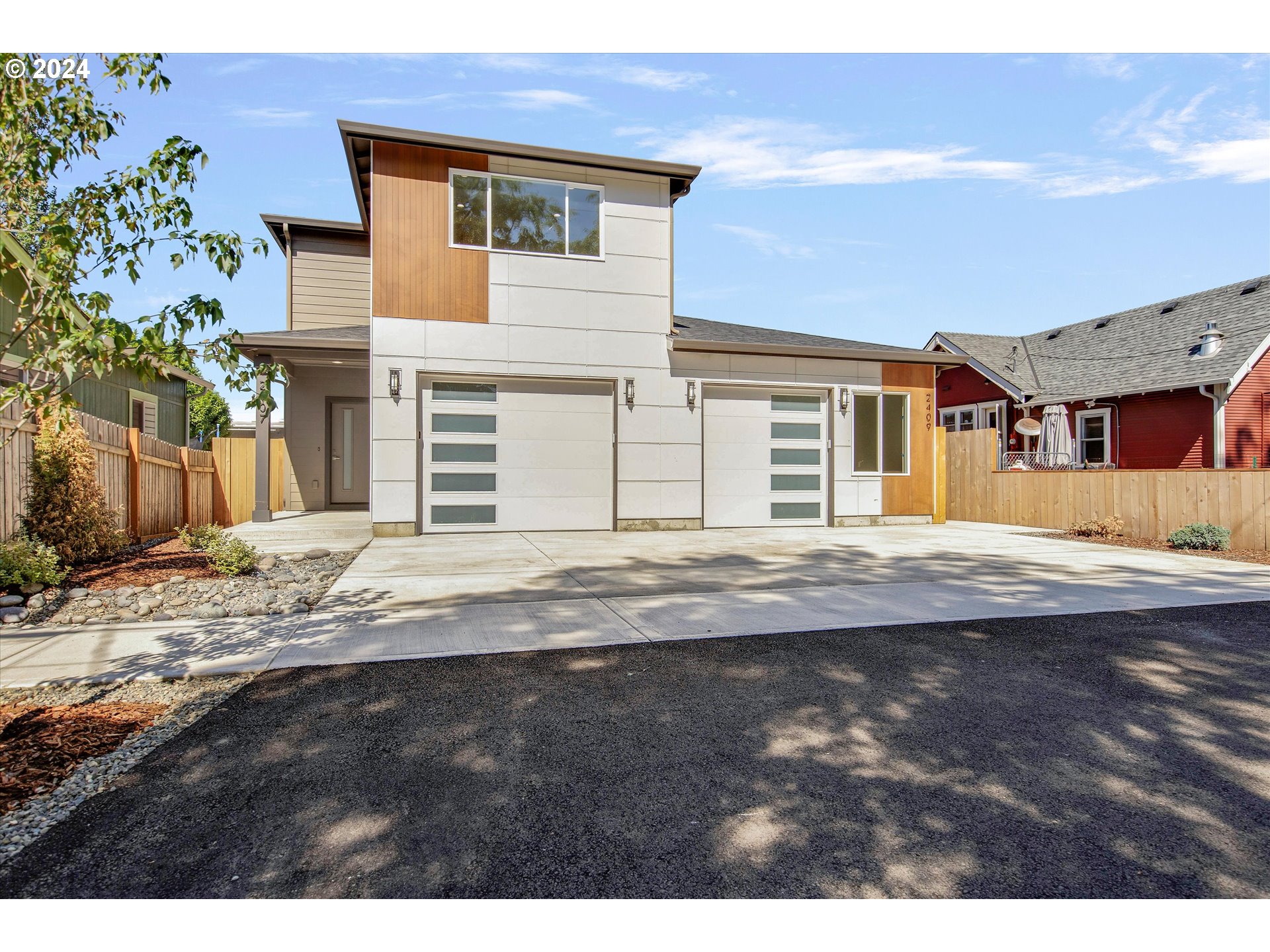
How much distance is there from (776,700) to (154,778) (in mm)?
2626

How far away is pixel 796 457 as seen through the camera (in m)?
12.3

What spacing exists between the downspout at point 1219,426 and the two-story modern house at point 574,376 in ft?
26.9

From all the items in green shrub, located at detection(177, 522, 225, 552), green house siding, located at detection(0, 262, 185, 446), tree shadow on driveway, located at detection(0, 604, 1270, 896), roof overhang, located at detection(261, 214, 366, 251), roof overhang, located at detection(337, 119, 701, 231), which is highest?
roof overhang, located at detection(261, 214, 366, 251)

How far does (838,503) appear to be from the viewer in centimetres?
1246

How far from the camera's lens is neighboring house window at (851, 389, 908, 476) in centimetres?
1268

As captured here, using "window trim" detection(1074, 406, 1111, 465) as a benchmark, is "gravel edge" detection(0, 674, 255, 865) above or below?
below

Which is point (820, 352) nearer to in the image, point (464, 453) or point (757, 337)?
point (757, 337)

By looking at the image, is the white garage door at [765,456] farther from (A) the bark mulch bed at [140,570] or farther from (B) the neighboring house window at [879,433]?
(A) the bark mulch bed at [140,570]

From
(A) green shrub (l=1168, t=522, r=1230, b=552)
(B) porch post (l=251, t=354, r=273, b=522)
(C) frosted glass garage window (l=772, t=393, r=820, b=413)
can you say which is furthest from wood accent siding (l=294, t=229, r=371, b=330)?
(A) green shrub (l=1168, t=522, r=1230, b=552)

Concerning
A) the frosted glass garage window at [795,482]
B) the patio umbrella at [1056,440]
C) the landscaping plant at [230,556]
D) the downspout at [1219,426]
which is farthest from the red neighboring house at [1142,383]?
the landscaping plant at [230,556]

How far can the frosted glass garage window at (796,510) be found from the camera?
480 inches

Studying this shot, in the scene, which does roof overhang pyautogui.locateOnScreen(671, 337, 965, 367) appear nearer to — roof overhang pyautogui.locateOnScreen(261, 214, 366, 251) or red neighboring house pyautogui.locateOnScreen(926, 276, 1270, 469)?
red neighboring house pyautogui.locateOnScreen(926, 276, 1270, 469)

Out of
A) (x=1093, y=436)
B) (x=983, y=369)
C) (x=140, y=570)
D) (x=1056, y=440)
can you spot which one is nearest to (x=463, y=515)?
(x=140, y=570)

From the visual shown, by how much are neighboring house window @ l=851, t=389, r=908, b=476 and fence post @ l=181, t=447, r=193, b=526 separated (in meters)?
11.7
